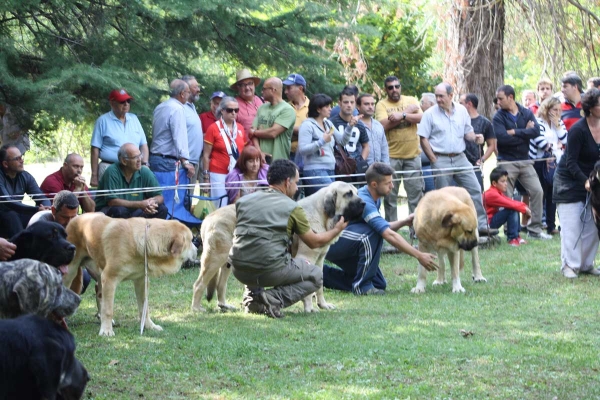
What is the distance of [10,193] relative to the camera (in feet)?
31.5

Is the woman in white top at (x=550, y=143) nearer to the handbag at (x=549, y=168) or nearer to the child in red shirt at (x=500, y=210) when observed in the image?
the handbag at (x=549, y=168)

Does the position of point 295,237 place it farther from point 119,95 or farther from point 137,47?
point 137,47

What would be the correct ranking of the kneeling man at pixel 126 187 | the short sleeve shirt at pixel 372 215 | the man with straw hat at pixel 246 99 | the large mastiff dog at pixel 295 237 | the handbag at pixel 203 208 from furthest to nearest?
1. the man with straw hat at pixel 246 99
2. the handbag at pixel 203 208
3. the kneeling man at pixel 126 187
4. the short sleeve shirt at pixel 372 215
5. the large mastiff dog at pixel 295 237

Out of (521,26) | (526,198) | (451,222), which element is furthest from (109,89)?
(521,26)

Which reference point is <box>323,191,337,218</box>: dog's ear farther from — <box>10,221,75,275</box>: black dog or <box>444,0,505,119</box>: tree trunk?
<box>444,0,505,119</box>: tree trunk

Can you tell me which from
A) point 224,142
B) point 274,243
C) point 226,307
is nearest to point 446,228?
point 274,243

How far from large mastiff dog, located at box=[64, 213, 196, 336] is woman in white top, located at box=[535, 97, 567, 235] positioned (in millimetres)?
8427

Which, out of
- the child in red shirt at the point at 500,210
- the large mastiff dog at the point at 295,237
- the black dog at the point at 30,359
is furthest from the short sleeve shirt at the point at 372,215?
the black dog at the point at 30,359

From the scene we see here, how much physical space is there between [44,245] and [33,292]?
2.11 m

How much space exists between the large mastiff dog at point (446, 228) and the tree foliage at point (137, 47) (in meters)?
4.06

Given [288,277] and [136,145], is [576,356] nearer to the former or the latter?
[288,277]

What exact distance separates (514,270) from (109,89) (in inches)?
222

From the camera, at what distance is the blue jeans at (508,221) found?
43.9 ft

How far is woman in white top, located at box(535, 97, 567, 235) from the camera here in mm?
14367
